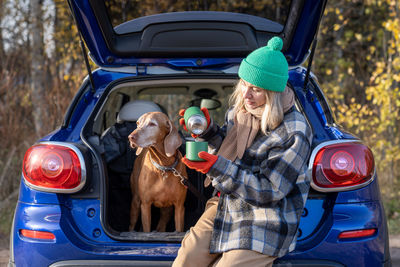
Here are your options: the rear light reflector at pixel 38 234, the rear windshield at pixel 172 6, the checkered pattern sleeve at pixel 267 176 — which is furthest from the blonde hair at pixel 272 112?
the rear windshield at pixel 172 6

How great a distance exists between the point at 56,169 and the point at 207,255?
90cm

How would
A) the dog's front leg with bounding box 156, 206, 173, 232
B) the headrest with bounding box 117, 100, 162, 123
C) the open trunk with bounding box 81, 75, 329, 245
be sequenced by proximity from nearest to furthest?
the open trunk with bounding box 81, 75, 329, 245
the dog's front leg with bounding box 156, 206, 173, 232
the headrest with bounding box 117, 100, 162, 123

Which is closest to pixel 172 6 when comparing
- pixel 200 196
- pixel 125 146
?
pixel 125 146

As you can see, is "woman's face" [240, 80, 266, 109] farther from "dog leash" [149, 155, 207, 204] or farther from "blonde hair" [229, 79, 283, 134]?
"dog leash" [149, 155, 207, 204]

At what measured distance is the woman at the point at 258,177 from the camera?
1948 mm

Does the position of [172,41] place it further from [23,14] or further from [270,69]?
[23,14]

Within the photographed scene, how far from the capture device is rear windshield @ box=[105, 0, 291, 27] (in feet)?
32.3

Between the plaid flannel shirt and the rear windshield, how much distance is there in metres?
8.01

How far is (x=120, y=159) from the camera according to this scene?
3713 millimetres

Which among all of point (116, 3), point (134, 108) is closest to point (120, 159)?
point (134, 108)

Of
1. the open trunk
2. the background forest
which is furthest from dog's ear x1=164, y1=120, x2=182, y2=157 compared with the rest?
the background forest

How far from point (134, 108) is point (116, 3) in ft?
24.1

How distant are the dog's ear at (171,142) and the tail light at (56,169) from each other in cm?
75

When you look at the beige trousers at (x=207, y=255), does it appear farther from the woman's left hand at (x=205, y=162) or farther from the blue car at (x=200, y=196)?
the woman's left hand at (x=205, y=162)
